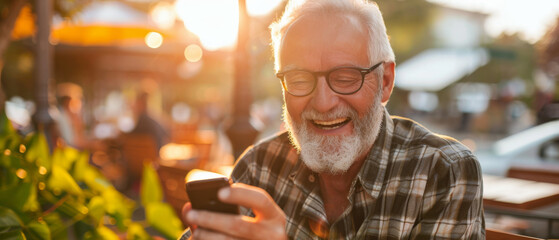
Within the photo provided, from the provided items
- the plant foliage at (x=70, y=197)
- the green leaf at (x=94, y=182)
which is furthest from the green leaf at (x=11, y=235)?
the green leaf at (x=94, y=182)

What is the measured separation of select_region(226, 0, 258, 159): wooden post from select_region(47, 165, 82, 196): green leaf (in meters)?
2.65

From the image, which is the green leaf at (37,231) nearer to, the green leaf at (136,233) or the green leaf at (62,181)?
the green leaf at (62,181)

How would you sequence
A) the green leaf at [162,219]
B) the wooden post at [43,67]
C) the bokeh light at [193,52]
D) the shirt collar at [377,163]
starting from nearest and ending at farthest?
1. the shirt collar at [377,163]
2. the green leaf at [162,219]
3. the wooden post at [43,67]
4. the bokeh light at [193,52]

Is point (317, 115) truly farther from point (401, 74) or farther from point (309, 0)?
point (401, 74)

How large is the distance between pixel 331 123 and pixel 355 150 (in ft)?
0.40

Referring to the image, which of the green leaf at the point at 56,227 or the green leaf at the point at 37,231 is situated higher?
the green leaf at the point at 37,231

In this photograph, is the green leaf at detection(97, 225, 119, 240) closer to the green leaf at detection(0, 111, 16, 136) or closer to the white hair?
the green leaf at detection(0, 111, 16, 136)

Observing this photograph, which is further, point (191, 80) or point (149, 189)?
point (191, 80)

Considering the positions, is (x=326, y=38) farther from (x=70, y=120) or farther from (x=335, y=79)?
(x=70, y=120)

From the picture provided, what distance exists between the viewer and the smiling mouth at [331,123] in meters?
1.63

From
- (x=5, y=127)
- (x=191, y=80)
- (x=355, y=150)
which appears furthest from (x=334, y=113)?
(x=191, y=80)

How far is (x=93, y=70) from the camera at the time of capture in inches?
618

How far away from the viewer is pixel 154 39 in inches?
401

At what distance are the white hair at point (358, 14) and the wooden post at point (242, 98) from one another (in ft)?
8.64
